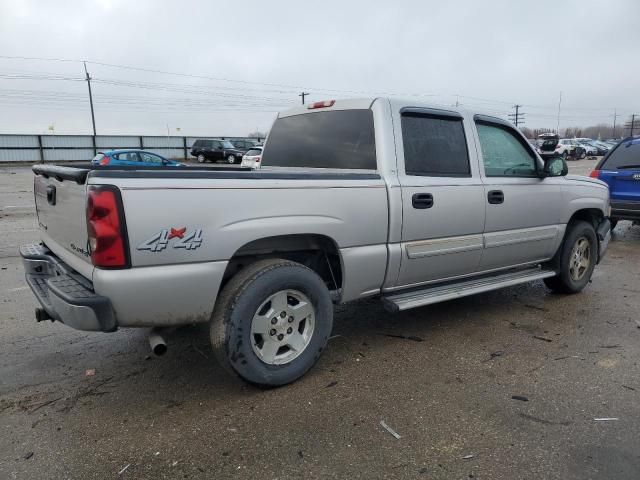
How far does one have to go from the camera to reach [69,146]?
1569 inches

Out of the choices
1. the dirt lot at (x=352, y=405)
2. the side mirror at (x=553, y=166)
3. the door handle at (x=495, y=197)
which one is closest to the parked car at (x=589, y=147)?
the side mirror at (x=553, y=166)

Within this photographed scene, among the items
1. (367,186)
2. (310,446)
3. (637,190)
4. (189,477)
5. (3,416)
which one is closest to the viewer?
(189,477)

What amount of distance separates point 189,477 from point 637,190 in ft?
28.5

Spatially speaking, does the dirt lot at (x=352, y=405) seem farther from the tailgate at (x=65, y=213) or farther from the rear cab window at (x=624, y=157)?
the rear cab window at (x=624, y=157)

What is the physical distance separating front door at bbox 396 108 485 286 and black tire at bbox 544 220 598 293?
1.47m

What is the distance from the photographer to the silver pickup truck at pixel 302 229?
2.83 meters

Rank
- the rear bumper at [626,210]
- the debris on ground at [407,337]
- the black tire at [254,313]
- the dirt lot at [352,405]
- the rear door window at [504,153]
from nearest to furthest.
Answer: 1. the dirt lot at [352,405]
2. the black tire at [254,313]
3. the debris on ground at [407,337]
4. the rear door window at [504,153]
5. the rear bumper at [626,210]

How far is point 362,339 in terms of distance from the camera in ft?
14.1

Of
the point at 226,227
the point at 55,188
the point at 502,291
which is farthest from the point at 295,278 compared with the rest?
the point at 502,291

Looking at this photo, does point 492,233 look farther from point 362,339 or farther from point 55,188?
point 55,188

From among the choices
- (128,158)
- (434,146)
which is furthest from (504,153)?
(128,158)

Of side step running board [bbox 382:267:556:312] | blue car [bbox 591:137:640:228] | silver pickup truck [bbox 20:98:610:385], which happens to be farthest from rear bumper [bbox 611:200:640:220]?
side step running board [bbox 382:267:556:312]

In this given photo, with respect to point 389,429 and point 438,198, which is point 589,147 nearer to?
point 438,198

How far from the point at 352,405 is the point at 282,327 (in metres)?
0.66
